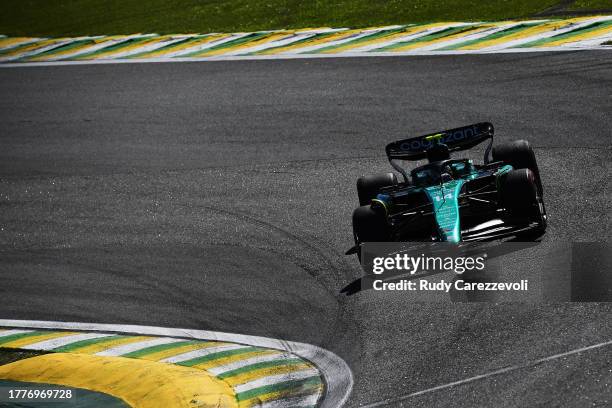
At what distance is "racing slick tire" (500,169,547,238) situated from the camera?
418 inches

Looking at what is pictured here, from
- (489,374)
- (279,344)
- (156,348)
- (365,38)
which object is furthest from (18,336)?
(365,38)

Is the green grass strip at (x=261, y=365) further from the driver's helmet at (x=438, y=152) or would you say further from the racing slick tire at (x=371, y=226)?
the driver's helmet at (x=438, y=152)

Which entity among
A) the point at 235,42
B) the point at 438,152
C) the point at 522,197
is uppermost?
the point at 235,42

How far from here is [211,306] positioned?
38.2 ft

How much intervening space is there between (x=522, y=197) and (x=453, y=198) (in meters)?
0.76

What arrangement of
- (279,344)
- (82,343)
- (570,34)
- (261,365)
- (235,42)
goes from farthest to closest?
1. (235,42)
2. (570,34)
3. (82,343)
4. (279,344)
5. (261,365)

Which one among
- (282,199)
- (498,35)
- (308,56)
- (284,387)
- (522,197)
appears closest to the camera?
(284,387)

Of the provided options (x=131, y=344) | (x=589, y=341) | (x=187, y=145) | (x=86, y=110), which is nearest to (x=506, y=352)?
(x=589, y=341)

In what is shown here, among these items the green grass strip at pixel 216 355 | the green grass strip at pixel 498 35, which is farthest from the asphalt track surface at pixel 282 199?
the green grass strip at pixel 498 35

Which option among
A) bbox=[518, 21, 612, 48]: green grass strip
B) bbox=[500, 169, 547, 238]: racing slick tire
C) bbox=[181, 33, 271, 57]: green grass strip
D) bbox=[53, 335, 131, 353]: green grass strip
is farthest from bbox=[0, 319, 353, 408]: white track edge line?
bbox=[181, 33, 271, 57]: green grass strip

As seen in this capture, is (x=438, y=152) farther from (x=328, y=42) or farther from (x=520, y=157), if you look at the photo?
(x=328, y=42)

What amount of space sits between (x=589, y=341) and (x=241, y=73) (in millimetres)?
11428

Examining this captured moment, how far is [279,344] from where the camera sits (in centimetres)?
1048

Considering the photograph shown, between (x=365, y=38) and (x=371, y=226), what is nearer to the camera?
(x=371, y=226)
